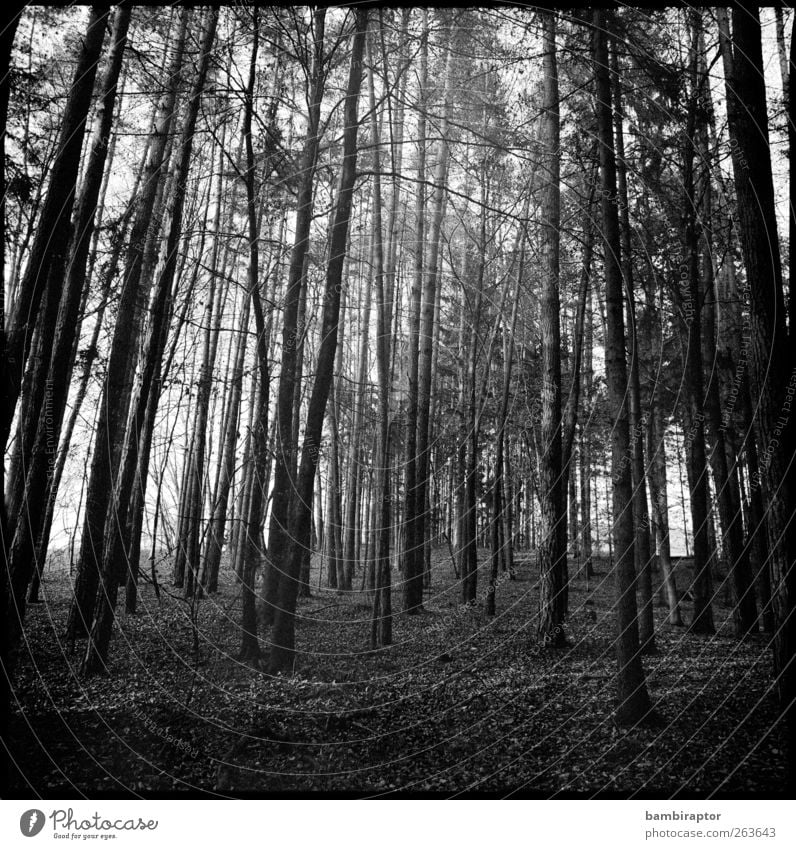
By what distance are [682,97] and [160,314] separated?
8393 millimetres

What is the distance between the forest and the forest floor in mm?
43

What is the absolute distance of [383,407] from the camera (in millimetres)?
8641

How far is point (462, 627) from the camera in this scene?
968 centimetres

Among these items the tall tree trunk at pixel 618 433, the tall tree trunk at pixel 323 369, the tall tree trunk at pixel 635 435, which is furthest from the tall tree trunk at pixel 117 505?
the tall tree trunk at pixel 635 435

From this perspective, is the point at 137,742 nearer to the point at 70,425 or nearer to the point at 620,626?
the point at 620,626

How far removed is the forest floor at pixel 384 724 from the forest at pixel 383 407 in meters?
0.04

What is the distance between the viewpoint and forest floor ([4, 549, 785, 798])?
3.92 metres

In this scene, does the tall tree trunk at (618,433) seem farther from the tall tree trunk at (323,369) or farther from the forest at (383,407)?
the tall tree trunk at (323,369)

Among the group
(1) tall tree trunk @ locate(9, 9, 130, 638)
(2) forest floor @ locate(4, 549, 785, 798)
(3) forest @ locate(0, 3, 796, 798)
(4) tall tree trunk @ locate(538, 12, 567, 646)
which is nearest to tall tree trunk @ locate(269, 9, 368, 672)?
(3) forest @ locate(0, 3, 796, 798)

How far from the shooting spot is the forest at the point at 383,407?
13.6 feet

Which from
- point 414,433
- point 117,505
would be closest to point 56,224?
point 117,505

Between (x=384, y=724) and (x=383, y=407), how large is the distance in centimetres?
496
